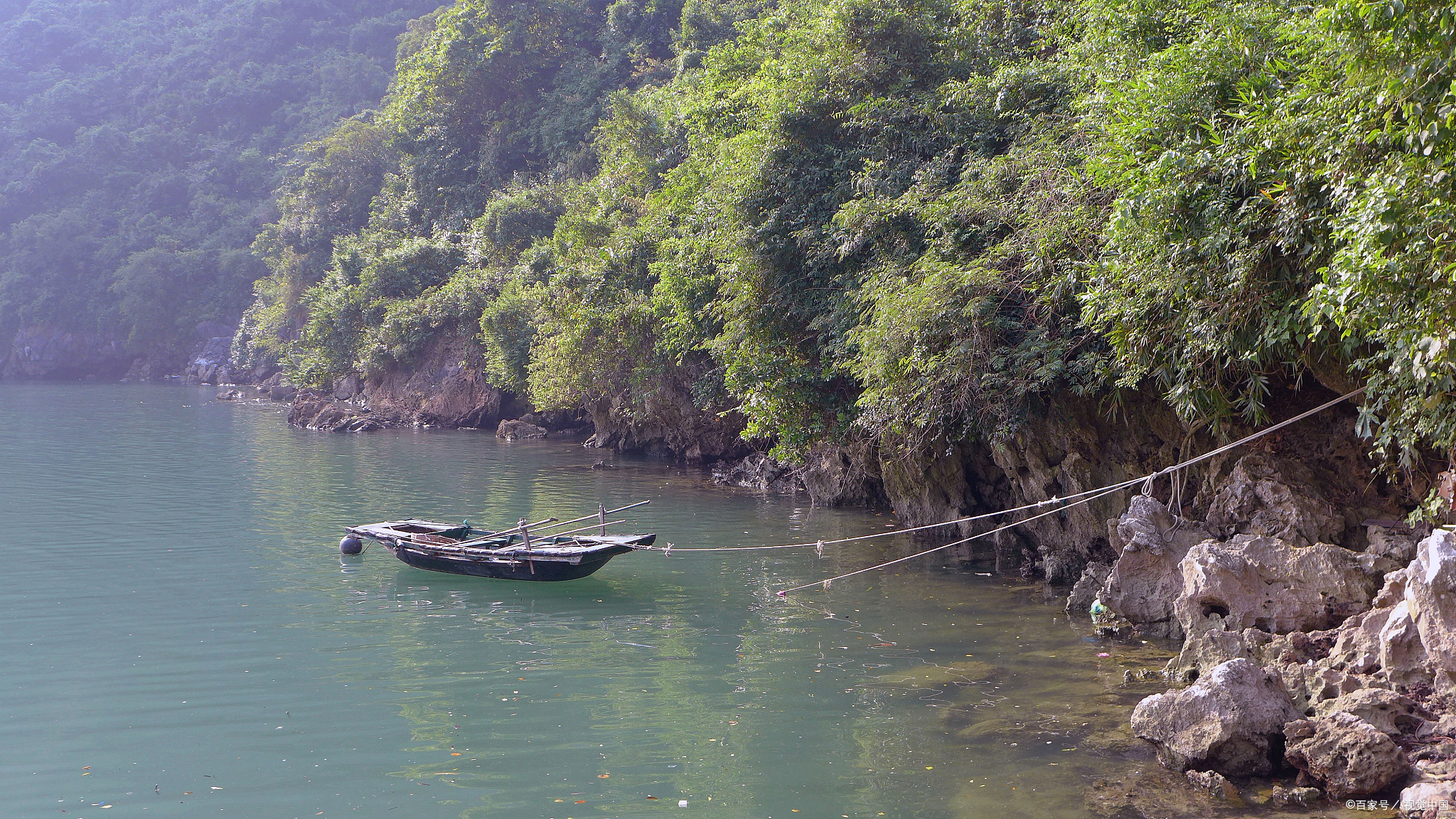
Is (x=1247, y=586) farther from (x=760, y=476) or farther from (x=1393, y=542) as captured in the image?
(x=760, y=476)

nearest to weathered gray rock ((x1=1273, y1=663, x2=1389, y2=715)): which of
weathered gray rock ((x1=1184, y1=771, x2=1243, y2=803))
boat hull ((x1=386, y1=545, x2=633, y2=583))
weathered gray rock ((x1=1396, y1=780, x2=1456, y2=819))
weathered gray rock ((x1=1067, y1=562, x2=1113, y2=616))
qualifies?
weathered gray rock ((x1=1184, y1=771, x2=1243, y2=803))

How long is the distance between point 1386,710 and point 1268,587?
7.53 ft

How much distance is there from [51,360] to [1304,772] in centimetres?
6497

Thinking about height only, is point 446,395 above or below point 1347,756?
above

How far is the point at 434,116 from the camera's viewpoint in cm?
4034

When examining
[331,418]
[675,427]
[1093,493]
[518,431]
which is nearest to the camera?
[1093,493]

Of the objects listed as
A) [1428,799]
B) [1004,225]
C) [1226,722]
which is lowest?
[1428,799]

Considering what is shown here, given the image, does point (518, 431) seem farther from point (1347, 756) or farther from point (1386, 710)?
point (1347, 756)

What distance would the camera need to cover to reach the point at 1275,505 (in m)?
9.77

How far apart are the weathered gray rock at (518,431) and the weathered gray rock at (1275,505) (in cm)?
2386

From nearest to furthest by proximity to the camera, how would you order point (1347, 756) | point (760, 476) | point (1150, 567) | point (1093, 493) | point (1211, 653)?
1. point (1347, 756)
2. point (1211, 653)
3. point (1093, 493)
4. point (1150, 567)
5. point (760, 476)

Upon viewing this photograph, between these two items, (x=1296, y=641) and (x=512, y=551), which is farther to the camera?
(x=512, y=551)

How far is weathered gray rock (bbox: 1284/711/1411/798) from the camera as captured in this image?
6.20 meters

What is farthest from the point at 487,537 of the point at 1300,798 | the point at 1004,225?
the point at 1300,798
